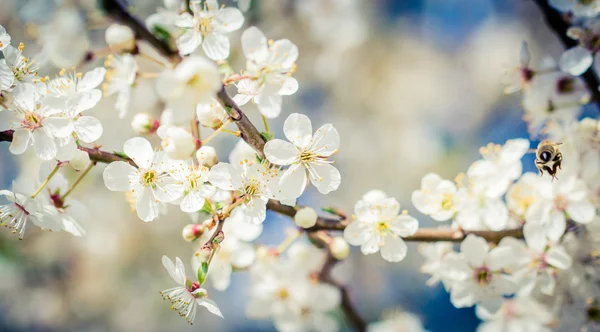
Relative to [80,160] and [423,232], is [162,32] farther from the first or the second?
[423,232]

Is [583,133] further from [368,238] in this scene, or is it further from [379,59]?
[379,59]

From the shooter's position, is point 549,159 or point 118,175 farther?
point 549,159

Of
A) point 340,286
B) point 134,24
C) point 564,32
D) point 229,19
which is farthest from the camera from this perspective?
point 340,286

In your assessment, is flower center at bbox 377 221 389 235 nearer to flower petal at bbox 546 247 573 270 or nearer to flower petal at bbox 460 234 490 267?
flower petal at bbox 460 234 490 267

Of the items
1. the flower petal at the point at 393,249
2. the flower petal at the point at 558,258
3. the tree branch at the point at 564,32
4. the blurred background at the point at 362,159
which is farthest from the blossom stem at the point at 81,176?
the blurred background at the point at 362,159

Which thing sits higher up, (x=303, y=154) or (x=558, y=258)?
(x=303, y=154)

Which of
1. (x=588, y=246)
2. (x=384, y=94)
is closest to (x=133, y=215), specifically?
(x=384, y=94)

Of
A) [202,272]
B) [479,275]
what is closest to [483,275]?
[479,275]
